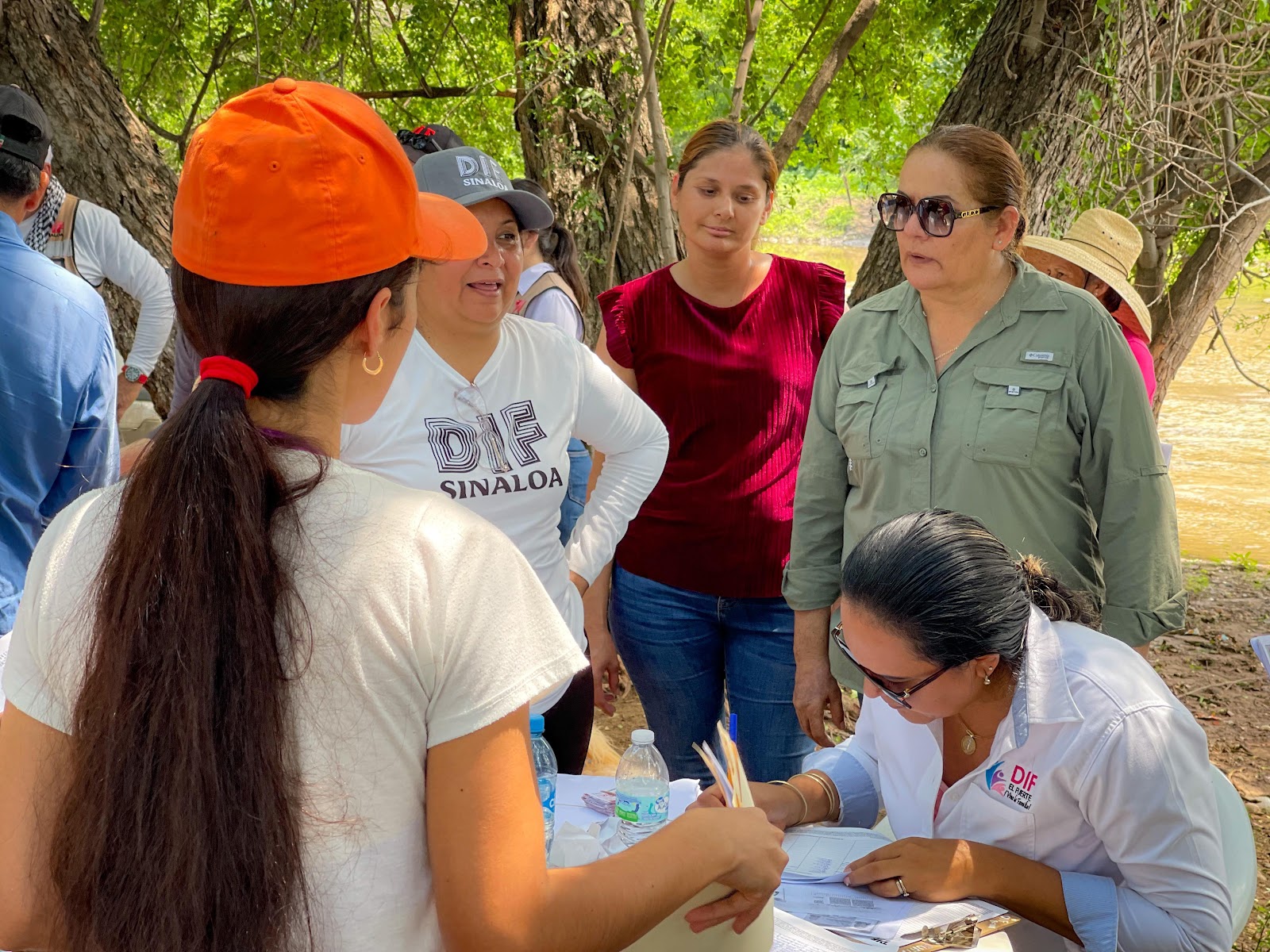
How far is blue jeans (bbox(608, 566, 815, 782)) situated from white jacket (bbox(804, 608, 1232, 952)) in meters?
0.97

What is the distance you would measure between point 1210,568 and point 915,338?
6145mm

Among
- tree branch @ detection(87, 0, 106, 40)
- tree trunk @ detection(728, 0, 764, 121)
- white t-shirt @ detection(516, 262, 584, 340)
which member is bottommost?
white t-shirt @ detection(516, 262, 584, 340)

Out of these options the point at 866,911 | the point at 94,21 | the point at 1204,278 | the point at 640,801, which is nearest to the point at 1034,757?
the point at 866,911

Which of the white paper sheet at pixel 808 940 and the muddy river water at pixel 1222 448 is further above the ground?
the white paper sheet at pixel 808 940

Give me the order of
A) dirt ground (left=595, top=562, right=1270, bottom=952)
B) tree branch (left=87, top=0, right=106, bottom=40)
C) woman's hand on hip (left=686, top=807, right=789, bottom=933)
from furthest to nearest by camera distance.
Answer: tree branch (left=87, top=0, right=106, bottom=40) < dirt ground (left=595, top=562, right=1270, bottom=952) < woman's hand on hip (left=686, top=807, right=789, bottom=933)

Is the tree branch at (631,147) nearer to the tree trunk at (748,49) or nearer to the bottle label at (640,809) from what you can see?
the tree trunk at (748,49)

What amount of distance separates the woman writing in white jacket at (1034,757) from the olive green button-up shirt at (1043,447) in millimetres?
487

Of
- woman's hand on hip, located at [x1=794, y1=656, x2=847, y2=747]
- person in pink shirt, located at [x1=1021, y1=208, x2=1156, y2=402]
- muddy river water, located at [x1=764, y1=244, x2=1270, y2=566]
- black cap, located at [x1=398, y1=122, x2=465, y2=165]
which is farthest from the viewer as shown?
muddy river water, located at [x1=764, y1=244, x2=1270, y2=566]

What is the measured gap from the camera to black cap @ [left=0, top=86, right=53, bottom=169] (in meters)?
2.76

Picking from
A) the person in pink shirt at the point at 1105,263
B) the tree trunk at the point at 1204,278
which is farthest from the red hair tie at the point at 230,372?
the tree trunk at the point at 1204,278

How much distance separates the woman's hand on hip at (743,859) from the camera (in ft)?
3.92

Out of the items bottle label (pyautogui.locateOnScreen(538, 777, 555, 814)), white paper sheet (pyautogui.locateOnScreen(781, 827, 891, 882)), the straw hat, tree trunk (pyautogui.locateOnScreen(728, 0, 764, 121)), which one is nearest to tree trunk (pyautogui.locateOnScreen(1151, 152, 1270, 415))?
the straw hat

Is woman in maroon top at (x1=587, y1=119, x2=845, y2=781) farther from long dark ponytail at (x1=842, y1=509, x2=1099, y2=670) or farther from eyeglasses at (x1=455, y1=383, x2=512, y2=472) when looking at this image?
long dark ponytail at (x1=842, y1=509, x2=1099, y2=670)

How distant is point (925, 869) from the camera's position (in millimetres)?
1775
